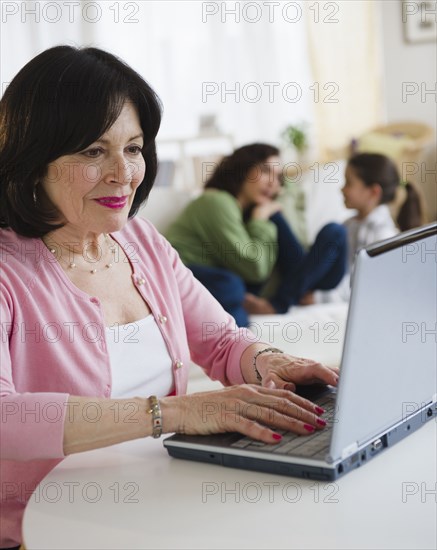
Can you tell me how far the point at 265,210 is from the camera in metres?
3.49

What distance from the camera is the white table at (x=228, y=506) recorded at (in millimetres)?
932

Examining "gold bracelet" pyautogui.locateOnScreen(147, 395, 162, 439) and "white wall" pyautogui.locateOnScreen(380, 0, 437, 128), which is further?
"white wall" pyautogui.locateOnScreen(380, 0, 437, 128)

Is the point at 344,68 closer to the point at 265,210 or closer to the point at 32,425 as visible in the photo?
the point at 265,210

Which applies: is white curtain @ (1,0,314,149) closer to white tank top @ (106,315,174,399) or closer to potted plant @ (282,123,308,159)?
potted plant @ (282,123,308,159)

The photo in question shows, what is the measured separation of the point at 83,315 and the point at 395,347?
1.84 feet

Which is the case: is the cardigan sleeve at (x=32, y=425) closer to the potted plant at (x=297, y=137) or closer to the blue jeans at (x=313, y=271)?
the blue jeans at (x=313, y=271)

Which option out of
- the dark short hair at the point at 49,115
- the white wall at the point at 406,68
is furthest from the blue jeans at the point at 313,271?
the white wall at the point at 406,68

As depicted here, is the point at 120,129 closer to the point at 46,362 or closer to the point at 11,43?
the point at 46,362

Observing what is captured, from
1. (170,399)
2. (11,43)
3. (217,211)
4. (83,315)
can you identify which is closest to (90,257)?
(83,315)

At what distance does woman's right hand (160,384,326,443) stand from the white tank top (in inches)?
9.6

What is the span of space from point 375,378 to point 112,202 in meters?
0.60

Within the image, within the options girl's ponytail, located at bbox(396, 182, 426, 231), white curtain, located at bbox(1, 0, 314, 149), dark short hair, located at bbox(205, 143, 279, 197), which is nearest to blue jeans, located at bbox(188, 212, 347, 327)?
dark short hair, located at bbox(205, 143, 279, 197)

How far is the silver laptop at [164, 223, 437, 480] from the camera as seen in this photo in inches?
36.4

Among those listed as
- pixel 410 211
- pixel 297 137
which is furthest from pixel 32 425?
pixel 297 137
